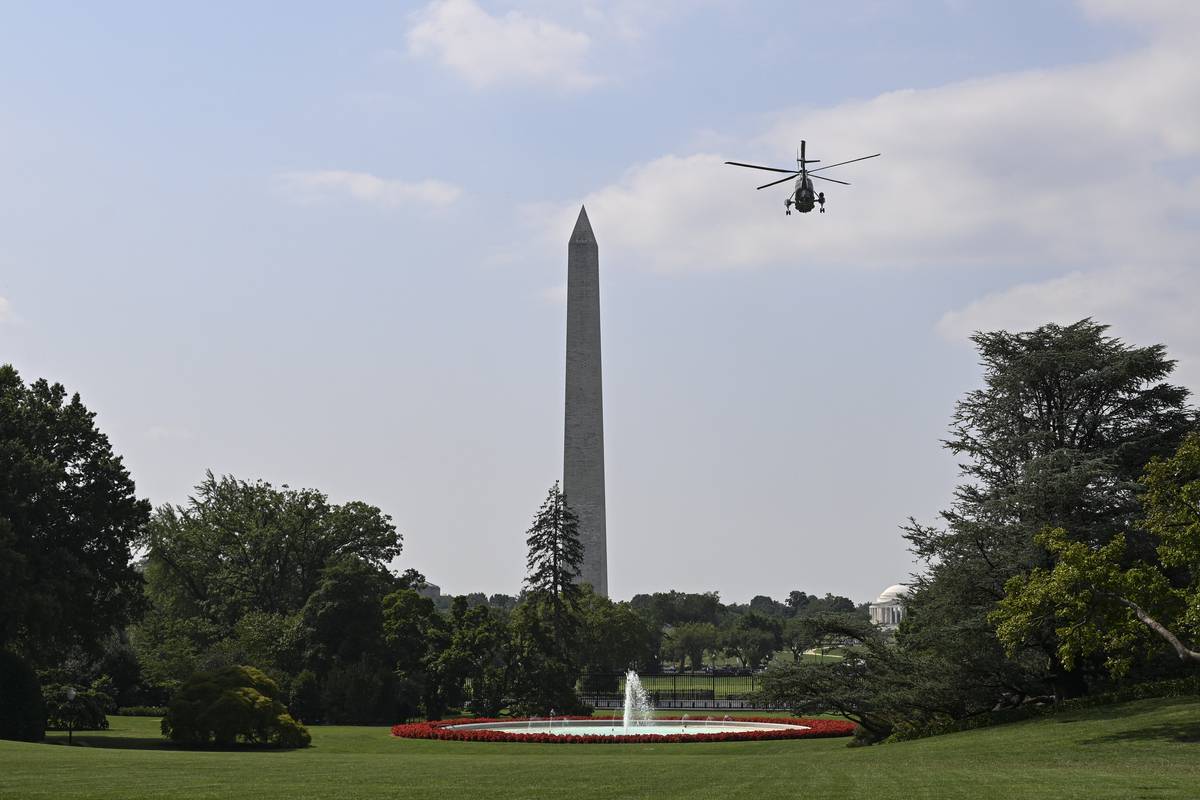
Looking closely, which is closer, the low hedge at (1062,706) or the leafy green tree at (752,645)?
the low hedge at (1062,706)

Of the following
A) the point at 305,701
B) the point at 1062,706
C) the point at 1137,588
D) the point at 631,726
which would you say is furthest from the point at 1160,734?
the point at 305,701

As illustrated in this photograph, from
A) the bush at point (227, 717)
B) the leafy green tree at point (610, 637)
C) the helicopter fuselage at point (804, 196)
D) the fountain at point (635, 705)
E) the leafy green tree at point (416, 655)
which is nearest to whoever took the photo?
the helicopter fuselage at point (804, 196)

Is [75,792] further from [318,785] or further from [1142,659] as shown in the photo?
[1142,659]

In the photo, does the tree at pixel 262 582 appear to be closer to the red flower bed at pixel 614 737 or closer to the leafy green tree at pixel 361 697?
the leafy green tree at pixel 361 697

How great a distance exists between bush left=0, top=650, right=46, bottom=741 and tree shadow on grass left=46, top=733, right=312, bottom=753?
0.73m

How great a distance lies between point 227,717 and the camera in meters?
38.8

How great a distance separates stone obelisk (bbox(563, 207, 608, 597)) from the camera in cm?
7712

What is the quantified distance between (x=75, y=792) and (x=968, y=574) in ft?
79.1

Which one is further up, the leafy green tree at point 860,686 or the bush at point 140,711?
the leafy green tree at point 860,686

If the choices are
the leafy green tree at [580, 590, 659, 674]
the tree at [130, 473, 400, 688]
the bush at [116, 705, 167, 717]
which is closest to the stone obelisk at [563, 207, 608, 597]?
the leafy green tree at [580, 590, 659, 674]

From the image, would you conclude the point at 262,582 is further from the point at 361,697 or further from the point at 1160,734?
the point at 1160,734

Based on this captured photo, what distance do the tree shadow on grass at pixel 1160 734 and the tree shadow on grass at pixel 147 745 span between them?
22.3 meters

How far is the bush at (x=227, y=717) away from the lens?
1528 inches

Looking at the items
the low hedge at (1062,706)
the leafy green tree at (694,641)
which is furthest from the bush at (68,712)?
the leafy green tree at (694,641)
